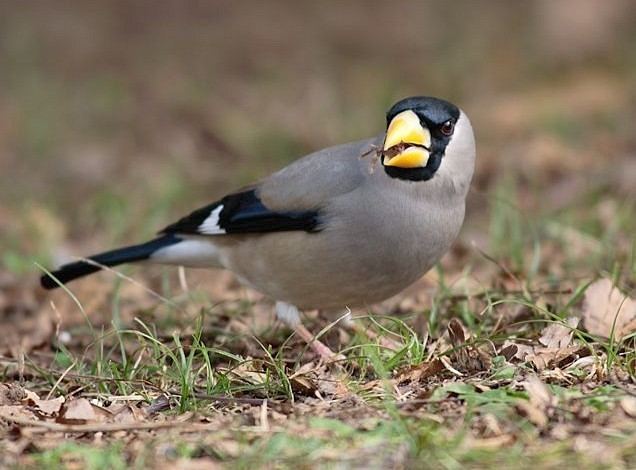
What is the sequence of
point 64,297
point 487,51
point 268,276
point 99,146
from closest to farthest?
point 268,276 → point 64,297 → point 99,146 → point 487,51

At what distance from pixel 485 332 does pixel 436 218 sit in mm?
507

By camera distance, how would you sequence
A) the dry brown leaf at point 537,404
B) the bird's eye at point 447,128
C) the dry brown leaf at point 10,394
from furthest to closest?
the bird's eye at point 447,128 → the dry brown leaf at point 10,394 → the dry brown leaf at point 537,404

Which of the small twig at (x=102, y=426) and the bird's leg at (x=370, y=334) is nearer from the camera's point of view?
the small twig at (x=102, y=426)

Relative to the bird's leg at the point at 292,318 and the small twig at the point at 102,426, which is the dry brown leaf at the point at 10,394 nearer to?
the small twig at the point at 102,426

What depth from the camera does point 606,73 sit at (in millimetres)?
9555

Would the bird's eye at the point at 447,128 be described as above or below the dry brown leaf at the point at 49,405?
above

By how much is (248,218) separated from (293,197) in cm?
28

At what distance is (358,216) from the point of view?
4801mm

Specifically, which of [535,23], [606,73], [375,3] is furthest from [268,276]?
[375,3]

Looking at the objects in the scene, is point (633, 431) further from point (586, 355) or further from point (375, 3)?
point (375, 3)

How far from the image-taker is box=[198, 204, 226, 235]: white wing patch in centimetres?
539

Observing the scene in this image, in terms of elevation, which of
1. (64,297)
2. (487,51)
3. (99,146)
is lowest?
(64,297)

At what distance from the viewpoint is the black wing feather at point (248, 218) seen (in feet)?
16.4

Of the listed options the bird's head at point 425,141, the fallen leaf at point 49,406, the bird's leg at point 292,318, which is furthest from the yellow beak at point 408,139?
the fallen leaf at point 49,406
